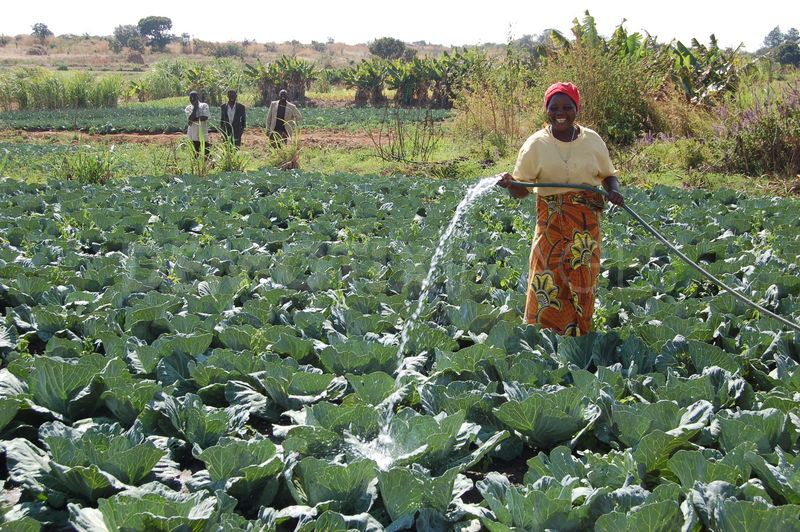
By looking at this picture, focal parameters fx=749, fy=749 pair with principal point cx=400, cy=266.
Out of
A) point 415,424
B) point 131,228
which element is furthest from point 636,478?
point 131,228

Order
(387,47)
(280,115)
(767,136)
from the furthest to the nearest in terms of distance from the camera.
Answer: (387,47), (280,115), (767,136)

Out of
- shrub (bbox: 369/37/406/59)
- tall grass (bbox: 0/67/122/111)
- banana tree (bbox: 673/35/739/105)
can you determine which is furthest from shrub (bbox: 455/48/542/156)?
shrub (bbox: 369/37/406/59)

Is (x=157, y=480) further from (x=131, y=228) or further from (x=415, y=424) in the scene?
(x=131, y=228)

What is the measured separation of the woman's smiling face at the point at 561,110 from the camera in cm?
358

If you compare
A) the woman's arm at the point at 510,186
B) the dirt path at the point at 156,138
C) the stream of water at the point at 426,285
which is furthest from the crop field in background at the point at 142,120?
the woman's arm at the point at 510,186

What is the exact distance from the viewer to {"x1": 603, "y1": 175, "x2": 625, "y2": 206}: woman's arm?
141 inches

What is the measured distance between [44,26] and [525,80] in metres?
83.3

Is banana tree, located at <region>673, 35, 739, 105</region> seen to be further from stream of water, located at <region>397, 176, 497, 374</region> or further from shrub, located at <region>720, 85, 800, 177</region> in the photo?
stream of water, located at <region>397, 176, 497, 374</region>

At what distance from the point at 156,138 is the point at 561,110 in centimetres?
1894

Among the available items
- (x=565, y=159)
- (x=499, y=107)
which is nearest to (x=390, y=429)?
(x=565, y=159)

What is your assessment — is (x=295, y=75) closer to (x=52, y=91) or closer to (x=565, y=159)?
(x=52, y=91)

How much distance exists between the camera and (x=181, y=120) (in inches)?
954

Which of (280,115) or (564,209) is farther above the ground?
(280,115)

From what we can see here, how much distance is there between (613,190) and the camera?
3658mm
